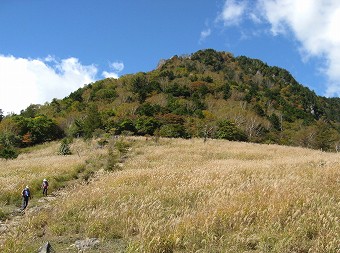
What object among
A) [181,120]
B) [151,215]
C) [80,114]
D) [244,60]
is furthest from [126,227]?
[244,60]

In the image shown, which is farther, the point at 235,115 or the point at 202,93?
the point at 202,93

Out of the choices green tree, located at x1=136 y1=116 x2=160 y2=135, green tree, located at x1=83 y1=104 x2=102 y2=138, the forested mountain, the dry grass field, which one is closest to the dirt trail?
the dry grass field

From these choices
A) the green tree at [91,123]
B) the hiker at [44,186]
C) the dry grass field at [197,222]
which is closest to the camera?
the dry grass field at [197,222]

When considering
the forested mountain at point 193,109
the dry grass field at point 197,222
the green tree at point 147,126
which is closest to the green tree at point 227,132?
the forested mountain at point 193,109

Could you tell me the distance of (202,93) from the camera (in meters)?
89.6

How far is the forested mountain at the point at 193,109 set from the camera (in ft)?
179

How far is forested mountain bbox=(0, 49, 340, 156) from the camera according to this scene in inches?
2147

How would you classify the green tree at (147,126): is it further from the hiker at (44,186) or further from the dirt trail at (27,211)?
the hiker at (44,186)

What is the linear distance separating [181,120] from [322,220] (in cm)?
5416

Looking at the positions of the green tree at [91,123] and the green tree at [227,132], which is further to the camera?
the green tree at [227,132]

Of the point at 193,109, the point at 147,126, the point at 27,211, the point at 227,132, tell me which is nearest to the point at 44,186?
the point at 27,211

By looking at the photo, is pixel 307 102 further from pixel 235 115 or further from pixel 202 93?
pixel 235 115

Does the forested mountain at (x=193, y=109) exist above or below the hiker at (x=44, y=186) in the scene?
above

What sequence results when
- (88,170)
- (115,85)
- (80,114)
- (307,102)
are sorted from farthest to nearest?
(307,102) < (115,85) < (80,114) < (88,170)
